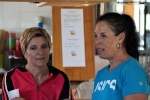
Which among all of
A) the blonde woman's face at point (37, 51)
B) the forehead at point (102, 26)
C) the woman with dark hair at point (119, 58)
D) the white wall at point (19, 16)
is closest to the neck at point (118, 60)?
the woman with dark hair at point (119, 58)

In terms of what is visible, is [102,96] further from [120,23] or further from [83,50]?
[83,50]

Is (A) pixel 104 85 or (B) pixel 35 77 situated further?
(B) pixel 35 77

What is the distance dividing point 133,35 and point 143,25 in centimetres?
311

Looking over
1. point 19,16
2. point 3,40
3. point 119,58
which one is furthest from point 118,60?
point 19,16

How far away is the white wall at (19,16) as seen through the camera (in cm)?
488

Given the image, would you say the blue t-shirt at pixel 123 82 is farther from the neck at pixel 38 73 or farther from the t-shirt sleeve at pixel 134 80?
the neck at pixel 38 73

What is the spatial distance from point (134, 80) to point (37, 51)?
0.69m

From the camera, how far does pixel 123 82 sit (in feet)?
4.18

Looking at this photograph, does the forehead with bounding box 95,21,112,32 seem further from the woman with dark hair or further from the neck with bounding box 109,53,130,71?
the neck with bounding box 109,53,130,71

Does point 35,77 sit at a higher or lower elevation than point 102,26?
lower

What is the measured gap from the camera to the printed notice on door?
3.23 m

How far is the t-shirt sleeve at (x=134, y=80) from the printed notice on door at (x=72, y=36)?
1953mm

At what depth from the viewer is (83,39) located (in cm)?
→ 327

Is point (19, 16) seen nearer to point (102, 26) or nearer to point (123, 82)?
point (102, 26)
